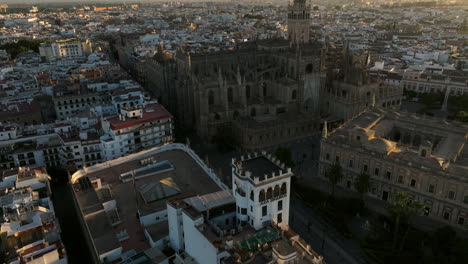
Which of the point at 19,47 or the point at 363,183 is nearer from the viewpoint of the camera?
the point at 363,183

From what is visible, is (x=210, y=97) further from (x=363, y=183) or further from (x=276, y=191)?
(x=276, y=191)

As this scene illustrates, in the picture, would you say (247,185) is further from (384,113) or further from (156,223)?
(384,113)

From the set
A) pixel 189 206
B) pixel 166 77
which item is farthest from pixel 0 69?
pixel 189 206

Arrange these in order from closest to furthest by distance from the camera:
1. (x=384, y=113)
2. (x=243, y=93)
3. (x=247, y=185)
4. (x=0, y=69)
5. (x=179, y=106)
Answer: (x=247, y=185) → (x=384, y=113) → (x=243, y=93) → (x=179, y=106) → (x=0, y=69)

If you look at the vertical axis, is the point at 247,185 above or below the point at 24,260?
above

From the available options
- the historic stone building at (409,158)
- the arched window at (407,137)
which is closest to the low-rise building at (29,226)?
the historic stone building at (409,158)

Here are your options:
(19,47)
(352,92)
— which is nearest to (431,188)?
(352,92)

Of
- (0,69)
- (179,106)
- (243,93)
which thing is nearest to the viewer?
(243,93)
